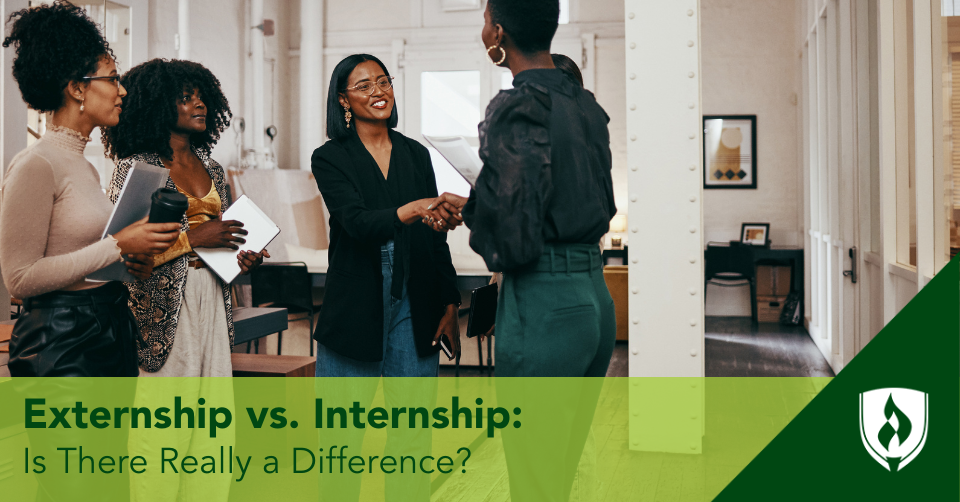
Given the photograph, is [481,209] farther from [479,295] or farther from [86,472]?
[86,472]

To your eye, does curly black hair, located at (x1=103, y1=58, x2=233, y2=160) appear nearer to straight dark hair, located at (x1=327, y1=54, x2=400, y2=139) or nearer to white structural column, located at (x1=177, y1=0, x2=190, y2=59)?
straight dark hair, located at (x1=327, y1=54, x2=400, y2=139)

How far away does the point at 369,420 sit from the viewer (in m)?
1.90

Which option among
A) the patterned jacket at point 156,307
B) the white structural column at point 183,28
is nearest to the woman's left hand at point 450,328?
the patterned jacket at point 156,307

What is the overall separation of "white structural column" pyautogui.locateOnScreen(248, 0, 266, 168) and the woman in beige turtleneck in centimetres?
674

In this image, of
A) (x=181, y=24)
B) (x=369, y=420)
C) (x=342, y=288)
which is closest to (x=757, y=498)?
(x=369, y=420)

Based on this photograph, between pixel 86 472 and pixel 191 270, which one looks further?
pixel 191 270

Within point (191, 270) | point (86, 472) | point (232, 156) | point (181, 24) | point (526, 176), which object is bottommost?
point (86, 472)

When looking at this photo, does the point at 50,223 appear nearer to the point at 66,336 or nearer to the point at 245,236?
the point at 66,336

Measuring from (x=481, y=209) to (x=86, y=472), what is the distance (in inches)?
42.3

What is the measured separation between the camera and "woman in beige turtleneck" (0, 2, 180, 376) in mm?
1559

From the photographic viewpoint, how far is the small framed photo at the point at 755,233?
8227 mm

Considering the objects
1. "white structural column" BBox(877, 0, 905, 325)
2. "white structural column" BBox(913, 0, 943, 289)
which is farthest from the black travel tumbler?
"white structural column" BBox(877, 0, 905, 325)

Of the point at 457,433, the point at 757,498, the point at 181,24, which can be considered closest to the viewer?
the point at 757,498

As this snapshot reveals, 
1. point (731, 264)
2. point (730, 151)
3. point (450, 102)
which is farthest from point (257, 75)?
point (731, 264)
